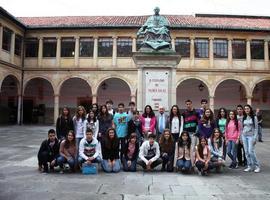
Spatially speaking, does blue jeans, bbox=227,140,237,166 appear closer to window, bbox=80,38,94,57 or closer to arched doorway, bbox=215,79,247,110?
window, bbox=80,38,94,57

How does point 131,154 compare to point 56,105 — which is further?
point 56,105

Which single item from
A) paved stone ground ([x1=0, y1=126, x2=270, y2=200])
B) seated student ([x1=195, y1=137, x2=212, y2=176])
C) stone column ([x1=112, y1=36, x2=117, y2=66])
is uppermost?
stone column ([x1=112, y1=36, x2=117, y2=66])

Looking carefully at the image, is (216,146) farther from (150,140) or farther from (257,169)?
(150,140)

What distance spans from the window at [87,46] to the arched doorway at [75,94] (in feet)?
8.39

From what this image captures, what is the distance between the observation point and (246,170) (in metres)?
7.21

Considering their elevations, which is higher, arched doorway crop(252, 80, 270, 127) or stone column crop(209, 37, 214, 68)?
stone column crop(209, 37, 214, 68)

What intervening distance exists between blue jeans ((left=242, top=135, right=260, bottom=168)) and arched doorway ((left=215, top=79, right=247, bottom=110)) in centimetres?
1977

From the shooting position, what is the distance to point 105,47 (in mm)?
25750

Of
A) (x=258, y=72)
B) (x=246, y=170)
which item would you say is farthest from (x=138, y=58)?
(x=258, y=72)

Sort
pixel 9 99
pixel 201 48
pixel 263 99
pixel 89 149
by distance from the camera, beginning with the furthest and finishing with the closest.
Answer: pixel 9 99 < pixel 263 99 < pixel 201 48 < pixel 89 149

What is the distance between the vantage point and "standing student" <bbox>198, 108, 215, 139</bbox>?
→ 7.33 meters

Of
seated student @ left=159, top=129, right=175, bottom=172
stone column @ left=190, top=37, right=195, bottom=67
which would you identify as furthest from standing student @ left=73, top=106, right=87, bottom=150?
stone column @ left=190, top=37, right=195, bottom=67

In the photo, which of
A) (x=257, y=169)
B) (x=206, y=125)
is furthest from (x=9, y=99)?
(x=257, y=169)

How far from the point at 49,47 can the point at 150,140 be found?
2102cm
